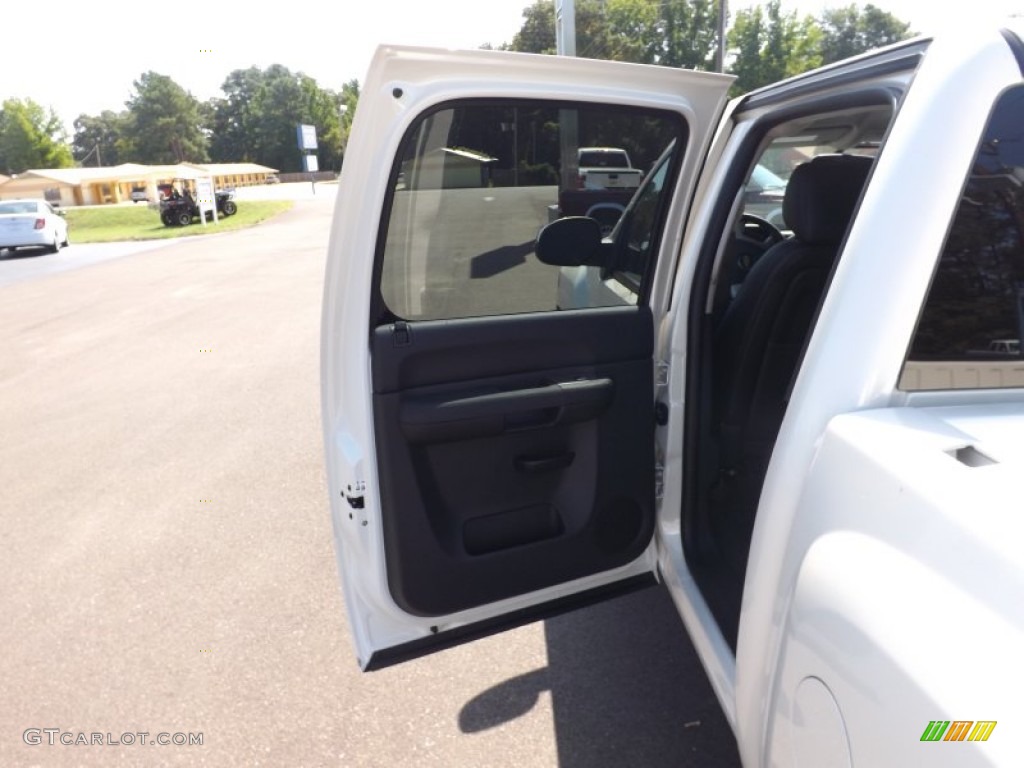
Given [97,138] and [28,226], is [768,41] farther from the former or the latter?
[97,138]

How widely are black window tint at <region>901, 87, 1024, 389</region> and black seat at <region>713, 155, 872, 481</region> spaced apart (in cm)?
72

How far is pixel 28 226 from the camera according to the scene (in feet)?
67.1

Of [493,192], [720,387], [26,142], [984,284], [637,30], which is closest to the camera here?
[984,284]

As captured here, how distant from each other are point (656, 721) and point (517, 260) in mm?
1593

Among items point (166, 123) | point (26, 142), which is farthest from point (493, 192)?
point (166, 123)

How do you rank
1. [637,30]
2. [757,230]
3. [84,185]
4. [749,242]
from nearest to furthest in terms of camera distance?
[749,242] → [757,230] → [637,30] → [84,185]

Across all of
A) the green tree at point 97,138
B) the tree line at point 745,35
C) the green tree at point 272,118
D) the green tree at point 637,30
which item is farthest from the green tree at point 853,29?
the green tree at point 97,138

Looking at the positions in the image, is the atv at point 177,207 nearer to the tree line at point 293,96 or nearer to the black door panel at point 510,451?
the tree line at point 293,96

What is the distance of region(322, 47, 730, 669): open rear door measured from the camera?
6.72 ft

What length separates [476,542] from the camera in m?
2.35

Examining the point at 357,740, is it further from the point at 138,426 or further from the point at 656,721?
the point at 138,426

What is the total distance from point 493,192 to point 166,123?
340 feet

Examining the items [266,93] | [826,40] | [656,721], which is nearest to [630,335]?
[656,721]

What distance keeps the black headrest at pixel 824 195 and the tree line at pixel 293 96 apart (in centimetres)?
1581
